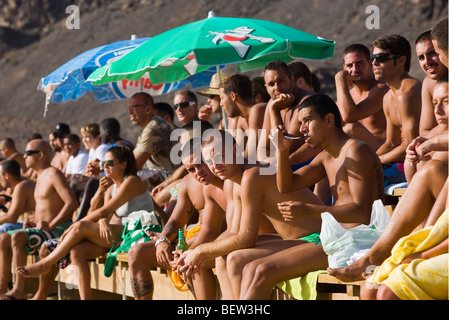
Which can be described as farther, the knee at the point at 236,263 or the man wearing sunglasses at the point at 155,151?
the man wearing sunglasses at the point at 155,151

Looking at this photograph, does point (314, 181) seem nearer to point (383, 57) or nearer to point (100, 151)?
point (383, 57)

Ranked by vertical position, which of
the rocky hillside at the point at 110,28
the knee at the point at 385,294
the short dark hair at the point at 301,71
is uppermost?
the rocky hillside at the point at 110,28

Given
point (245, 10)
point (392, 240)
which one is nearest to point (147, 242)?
point (392, 240)

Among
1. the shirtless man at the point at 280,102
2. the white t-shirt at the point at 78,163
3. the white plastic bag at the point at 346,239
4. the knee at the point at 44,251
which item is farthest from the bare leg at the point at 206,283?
the white t-shirt at the point at 78,163

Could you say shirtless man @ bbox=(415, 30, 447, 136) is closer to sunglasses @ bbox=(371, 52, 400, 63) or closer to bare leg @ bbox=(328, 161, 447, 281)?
sunglasses @ bbox=(371, 52, 400, 63)

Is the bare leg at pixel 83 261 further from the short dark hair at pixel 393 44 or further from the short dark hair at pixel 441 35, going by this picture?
the short dark hair at pixel 441 35

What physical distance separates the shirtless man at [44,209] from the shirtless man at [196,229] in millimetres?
2234

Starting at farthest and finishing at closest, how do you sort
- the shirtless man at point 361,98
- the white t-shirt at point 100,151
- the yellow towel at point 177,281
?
the white t-shirt at point 100,151
the shirtless man at point 361,98
the yellow towel at point 177,281

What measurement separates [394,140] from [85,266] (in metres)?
3.19

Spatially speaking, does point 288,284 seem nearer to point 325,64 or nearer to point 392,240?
point 392,240

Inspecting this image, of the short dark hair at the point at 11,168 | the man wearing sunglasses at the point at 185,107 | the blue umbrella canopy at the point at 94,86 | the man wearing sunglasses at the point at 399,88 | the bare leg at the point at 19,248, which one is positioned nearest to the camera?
the man wearing sunglasses at the point at 399,88

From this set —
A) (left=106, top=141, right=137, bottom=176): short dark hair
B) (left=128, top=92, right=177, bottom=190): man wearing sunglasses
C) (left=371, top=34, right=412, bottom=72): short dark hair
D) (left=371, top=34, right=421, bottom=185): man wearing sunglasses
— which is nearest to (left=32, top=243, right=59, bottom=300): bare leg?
(left=106, top=141, right=137, bottom=176): short dark hair

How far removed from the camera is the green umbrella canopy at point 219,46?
7.45 meters

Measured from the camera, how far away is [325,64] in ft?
118
